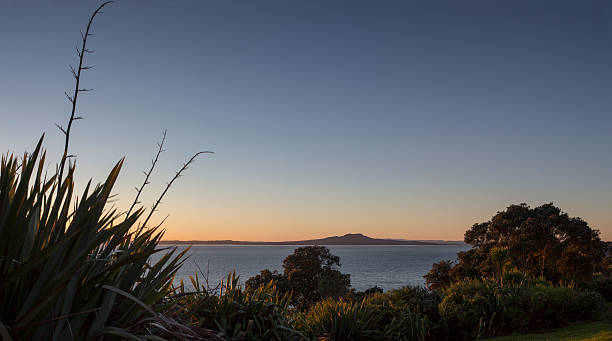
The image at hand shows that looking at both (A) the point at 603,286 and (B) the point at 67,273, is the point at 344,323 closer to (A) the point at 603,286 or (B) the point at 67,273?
(B) the point at 67,273

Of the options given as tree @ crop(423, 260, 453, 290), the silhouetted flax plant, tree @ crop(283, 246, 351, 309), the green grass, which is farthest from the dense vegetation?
tree @ crop(283, 246, 351, 309)

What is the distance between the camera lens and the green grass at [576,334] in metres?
9.53

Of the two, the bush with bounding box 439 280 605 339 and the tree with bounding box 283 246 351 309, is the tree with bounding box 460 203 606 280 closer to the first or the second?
the bush with bounding box 439 280 605 339

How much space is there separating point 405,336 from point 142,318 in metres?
9.86

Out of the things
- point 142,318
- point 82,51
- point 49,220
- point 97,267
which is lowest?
point 142,318

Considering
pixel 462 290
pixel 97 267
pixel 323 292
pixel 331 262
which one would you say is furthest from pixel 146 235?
pixel 331 262

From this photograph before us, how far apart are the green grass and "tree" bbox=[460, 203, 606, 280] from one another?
1202cm

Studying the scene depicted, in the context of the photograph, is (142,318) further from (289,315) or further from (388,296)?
(388,296)

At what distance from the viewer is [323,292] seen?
123 feet

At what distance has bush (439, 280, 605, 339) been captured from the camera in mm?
11648

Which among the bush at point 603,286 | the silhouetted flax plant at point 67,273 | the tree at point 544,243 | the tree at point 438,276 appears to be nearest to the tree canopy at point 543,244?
the tree at point 544,243

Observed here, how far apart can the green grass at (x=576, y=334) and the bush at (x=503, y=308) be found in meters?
0.58

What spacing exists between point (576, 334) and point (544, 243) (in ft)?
56.7

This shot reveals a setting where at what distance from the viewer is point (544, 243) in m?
25.8
